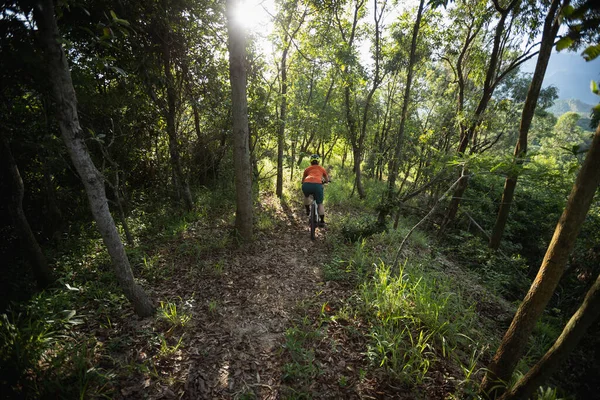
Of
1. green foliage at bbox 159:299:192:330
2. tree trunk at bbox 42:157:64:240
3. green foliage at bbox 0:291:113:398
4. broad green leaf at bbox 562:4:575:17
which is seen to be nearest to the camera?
broad green leaf at bbox 562:4:575:17

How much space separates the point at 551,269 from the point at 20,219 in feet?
23.4

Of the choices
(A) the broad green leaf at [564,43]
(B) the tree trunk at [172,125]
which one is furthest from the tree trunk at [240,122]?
(A) the broad green leaf at [564,43]

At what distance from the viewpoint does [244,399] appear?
278 cm

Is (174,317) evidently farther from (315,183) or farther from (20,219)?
(315,183)

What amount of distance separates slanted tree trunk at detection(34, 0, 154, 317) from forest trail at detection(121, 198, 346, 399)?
4.44 feet

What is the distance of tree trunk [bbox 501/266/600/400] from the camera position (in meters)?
1.83

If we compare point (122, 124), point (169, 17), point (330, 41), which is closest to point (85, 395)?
point (122, 124)

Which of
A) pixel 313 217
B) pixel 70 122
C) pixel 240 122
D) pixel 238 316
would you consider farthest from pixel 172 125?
pixel 238 316

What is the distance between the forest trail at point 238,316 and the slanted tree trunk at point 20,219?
80.6 inches

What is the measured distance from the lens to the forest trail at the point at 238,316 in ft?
9.57

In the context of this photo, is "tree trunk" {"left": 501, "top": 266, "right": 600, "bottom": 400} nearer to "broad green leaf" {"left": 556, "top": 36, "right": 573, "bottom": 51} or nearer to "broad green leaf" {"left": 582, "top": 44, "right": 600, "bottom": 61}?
"broad green leaf" {"left": 582, "top": 44, "right": 600, "bottom": 61}

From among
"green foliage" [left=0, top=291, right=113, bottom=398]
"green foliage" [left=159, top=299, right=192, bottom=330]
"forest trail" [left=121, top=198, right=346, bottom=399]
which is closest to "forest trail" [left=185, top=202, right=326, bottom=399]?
"forest trail" [left=121, top=198, right=346, bottom=399]

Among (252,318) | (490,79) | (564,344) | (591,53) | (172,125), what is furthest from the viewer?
(490,79)

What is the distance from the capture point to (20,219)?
4066mm
